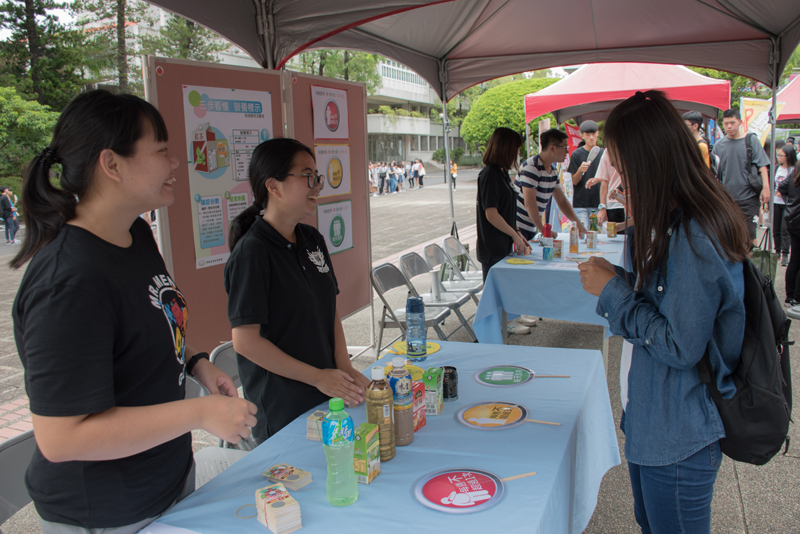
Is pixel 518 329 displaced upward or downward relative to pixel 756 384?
downward

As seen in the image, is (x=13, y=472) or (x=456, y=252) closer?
(x=13, y=472)

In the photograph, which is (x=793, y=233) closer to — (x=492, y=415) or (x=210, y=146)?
(x=492, y=415)

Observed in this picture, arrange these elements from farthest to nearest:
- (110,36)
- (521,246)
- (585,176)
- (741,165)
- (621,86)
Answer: (110,36) → (621,86) → (585,176) → (741,165) → (521,246)

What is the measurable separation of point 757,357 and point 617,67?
8.16m

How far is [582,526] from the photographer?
64.2 inches

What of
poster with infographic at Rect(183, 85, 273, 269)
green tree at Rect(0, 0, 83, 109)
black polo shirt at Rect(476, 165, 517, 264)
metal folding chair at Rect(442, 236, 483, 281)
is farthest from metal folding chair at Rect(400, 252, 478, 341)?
green tree at Rect(0, 0, 83, 109)

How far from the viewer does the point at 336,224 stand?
3.97 m

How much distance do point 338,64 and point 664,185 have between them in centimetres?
2689

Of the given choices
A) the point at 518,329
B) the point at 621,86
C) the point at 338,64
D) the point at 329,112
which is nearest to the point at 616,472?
the point at 518,329

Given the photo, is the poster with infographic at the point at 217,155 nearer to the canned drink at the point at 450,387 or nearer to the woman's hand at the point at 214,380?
the woman's hand at the point at 214,380

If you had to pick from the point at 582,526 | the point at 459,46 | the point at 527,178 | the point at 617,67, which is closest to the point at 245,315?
the point at 582,526

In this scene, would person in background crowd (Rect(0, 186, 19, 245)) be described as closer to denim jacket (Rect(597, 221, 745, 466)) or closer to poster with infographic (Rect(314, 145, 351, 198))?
poster with infographic (Rect(314, 145, 351, 198))

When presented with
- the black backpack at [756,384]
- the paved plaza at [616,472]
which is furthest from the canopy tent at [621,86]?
the black backpack at [756,384]

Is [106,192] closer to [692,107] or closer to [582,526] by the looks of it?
[582,526]
